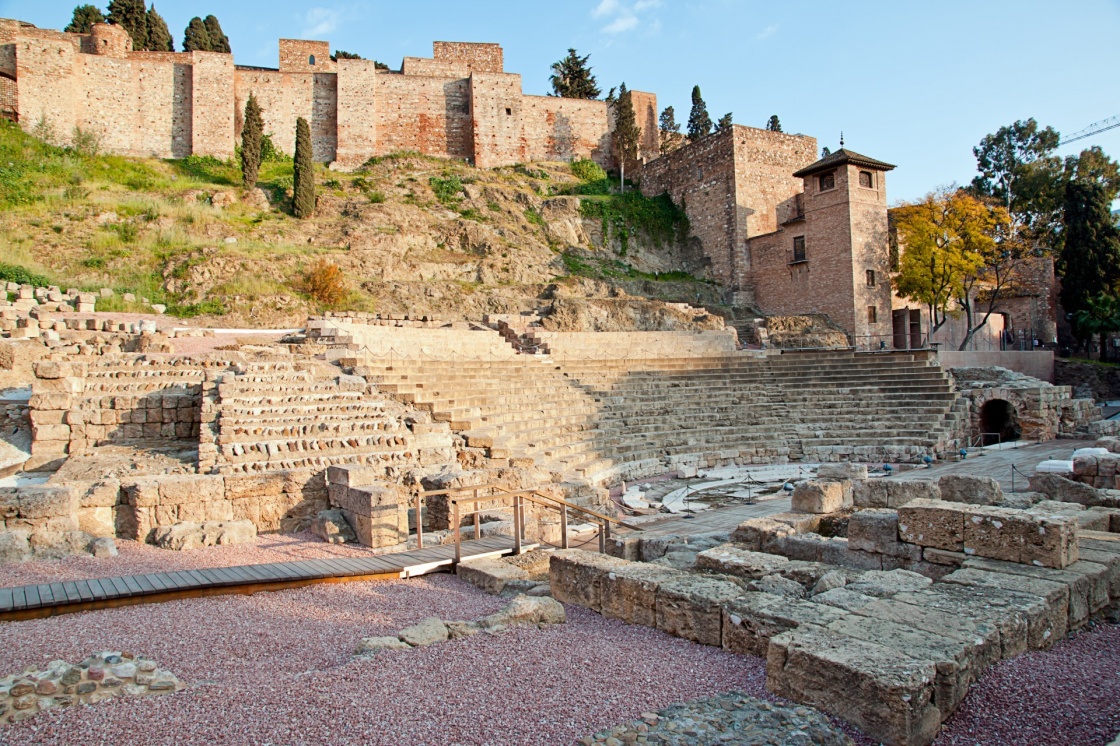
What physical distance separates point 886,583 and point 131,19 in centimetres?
4891

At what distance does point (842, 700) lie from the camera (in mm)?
3150

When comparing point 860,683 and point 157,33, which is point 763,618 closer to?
point 860,683

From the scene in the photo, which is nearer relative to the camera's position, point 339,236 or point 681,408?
point 681,408

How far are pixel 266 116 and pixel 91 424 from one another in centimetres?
3081

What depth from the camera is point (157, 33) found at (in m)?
39.3

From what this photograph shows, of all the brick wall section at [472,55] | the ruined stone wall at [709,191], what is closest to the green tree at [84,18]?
the brick wall section at [472,55]

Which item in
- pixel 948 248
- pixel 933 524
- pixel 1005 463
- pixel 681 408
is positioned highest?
pixel 948 248

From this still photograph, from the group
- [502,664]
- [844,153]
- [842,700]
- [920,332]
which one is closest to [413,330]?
[502,664]

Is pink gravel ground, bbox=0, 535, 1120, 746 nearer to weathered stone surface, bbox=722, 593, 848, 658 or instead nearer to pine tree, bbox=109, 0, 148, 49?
weathered stone surface, bbox=722, 593, 848, 658

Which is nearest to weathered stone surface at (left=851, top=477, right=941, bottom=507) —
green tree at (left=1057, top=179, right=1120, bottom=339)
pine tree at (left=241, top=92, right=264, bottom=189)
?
pine tree at (left=241, top=92, right=264, bottom=189)

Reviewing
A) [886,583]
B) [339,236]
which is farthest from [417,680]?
[339,236]

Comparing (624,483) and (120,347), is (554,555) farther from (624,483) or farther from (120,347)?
(120,347)

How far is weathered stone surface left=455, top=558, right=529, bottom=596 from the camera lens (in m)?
5.61

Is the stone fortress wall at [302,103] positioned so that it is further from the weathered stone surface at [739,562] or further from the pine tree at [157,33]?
the weathered stone surface at [739,562]
